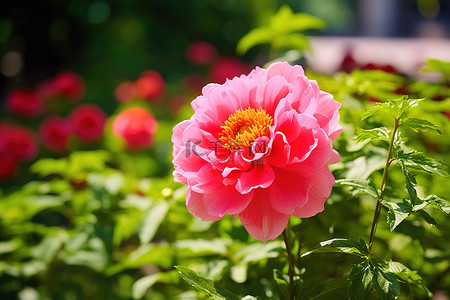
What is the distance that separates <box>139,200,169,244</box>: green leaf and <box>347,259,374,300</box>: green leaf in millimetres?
356

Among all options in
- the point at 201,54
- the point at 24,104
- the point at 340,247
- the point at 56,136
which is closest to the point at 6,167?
the point at 56,136

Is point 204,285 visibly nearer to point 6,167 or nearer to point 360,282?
point 360,282

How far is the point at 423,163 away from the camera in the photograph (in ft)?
1.70

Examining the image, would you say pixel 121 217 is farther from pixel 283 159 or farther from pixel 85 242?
pixel 283 159

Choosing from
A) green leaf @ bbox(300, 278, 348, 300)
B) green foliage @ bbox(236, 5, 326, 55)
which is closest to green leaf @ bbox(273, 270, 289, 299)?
green leaf @ bbox(300, 278, 348, 300)

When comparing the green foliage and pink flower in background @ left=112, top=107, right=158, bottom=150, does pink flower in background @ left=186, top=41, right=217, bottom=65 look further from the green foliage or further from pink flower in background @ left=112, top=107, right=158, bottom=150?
the green foliage

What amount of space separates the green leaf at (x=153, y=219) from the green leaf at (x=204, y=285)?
23 cm

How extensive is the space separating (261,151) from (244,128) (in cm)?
4

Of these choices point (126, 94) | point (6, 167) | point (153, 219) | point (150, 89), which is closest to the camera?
point (153, 219)

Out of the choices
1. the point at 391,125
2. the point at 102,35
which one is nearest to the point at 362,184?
the point at 391,125

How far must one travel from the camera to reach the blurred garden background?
76cm

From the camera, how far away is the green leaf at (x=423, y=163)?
0.51 meters

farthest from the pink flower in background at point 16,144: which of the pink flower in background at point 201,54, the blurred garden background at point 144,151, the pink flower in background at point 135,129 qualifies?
the pink flower in background at point 201,54

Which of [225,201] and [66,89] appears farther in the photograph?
[66,89]
